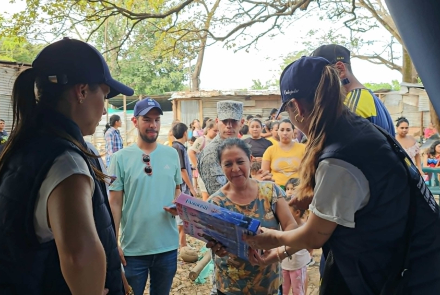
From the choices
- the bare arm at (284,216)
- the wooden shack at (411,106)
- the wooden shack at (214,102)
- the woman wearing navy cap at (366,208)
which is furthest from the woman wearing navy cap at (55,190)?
the wooden shack at (411,106)

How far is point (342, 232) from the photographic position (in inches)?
64.5

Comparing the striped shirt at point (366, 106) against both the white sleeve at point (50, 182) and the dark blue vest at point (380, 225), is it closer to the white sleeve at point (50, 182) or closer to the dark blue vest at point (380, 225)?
the dark blue vest at point (380, 225)

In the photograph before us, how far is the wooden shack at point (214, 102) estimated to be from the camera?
16.7 meters

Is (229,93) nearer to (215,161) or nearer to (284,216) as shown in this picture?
(215,161)

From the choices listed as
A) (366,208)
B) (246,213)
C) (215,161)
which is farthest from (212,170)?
(366,208)

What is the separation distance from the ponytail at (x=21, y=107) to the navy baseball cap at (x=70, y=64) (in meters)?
0.05

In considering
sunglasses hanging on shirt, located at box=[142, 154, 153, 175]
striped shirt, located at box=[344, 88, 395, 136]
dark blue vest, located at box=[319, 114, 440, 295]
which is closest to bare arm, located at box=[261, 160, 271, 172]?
sunglasses hanging on shirt, located at box=[142, 154, 153, 175]

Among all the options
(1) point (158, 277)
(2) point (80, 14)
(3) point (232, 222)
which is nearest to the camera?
(3) point (232, 222)

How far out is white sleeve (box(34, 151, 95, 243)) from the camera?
4.29ft

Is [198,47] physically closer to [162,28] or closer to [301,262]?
[162,28]

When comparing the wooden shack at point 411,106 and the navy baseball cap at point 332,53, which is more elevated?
the navy baseball cap at point 332,53

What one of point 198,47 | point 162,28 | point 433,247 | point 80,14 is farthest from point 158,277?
point 198,47

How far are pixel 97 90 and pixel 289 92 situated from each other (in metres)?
0.85

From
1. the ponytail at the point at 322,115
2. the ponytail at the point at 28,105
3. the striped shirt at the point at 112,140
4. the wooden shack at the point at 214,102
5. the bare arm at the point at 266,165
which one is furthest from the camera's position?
the wooden shack at the point at 214,102
